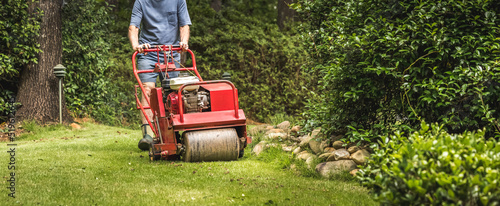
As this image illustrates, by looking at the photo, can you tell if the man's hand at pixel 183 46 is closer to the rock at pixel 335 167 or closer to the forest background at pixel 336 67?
the forest background at pixel 336 67

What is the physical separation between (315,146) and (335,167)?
35.8 inches

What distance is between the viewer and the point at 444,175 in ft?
7.82

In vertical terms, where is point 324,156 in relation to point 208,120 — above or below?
below

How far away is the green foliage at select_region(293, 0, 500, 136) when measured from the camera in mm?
4047

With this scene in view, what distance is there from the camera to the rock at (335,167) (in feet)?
15.6

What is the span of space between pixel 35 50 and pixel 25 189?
18.1 feet

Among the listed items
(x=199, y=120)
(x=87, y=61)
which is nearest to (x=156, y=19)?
(x=199, y=120)

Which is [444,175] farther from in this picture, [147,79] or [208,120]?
[147,79]

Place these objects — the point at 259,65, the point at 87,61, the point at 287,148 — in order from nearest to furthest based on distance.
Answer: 1. the point at 287,148
2. the point at 87,61
3. the point at 259,65

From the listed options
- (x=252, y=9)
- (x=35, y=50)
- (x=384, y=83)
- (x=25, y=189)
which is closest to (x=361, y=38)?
(x=384, y=83)

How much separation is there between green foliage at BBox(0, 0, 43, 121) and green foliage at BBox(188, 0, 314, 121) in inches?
190

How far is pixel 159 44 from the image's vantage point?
6.45 meters

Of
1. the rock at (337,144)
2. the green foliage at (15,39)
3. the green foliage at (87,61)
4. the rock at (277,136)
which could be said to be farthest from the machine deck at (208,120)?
the green foliage at (87,61)

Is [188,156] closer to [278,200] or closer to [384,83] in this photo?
[278,200]
